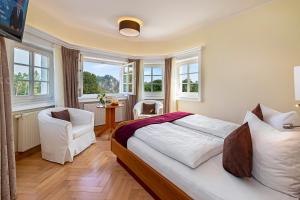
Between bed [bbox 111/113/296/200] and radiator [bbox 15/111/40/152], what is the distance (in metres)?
1.87

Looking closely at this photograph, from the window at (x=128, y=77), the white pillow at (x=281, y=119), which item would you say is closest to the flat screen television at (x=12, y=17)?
the white pillow at (x=281, y=119)

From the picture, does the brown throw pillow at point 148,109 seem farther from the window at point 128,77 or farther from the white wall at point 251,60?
the white wall at point 251,60

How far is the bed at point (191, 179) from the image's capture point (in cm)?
106

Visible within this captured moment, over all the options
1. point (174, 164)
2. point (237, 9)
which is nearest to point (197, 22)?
point (237, 9)

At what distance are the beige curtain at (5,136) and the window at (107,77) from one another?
2.94 m

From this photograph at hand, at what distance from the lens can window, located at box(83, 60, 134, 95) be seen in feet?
15.0

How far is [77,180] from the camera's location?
2.07 meters

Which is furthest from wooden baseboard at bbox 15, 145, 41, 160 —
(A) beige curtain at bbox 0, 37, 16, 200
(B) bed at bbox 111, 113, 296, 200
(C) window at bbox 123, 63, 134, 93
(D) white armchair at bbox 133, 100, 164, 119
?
(C) window at bbox 123, 63, 134, 93

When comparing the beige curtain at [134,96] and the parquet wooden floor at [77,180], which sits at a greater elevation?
the beige curtain at [134,96]

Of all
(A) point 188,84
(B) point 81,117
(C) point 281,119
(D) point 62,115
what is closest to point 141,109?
(A) point 188,84

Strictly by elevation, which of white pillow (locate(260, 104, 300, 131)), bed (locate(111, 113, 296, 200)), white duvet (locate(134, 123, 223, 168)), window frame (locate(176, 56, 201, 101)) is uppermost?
window frame (locate(176, 56, 201, 101))

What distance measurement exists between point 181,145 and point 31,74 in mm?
3164

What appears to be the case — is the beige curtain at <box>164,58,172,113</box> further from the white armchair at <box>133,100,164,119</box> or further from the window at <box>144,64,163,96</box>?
the window at <box>144,64,163,96</box>

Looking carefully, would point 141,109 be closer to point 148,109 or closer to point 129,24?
point 148,109
